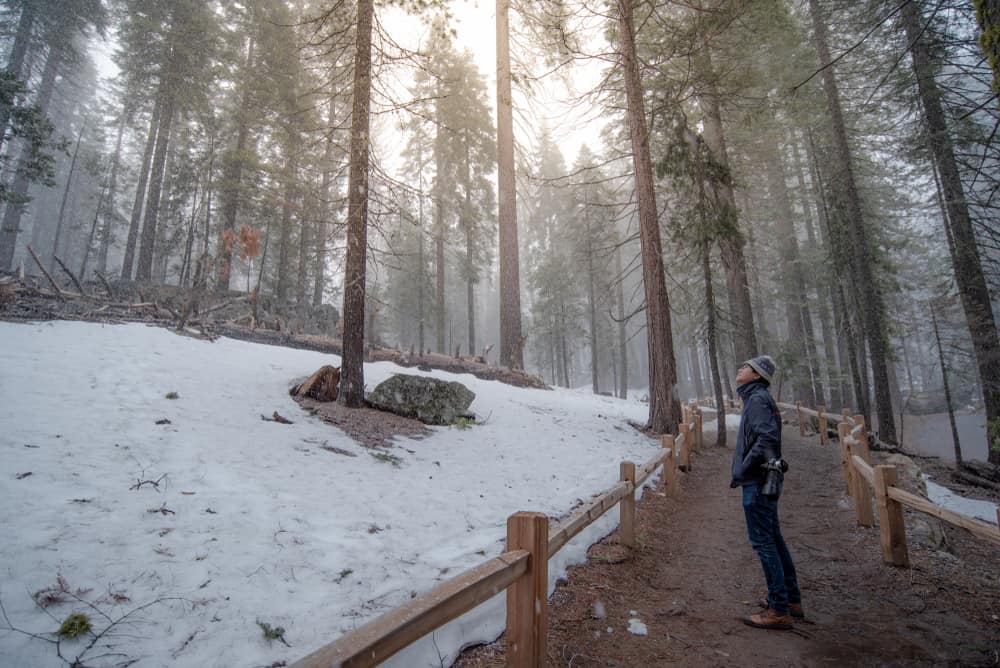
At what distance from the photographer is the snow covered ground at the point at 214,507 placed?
2602 mm

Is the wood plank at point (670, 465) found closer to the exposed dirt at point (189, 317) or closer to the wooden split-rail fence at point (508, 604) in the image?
the wooden split-rail fence at point (508, 604)

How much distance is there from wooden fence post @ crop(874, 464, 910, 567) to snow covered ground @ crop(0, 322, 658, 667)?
112 inches

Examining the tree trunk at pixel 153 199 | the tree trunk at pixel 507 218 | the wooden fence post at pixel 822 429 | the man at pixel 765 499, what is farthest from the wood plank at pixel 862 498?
the tree trunk at pixel 153 199

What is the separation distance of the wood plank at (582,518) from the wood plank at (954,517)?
258 cm

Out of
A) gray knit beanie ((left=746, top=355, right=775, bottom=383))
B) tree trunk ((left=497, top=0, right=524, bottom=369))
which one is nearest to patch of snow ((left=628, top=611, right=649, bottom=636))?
gray knit beanie ((left=746, top=355, right=775, bottom=383))

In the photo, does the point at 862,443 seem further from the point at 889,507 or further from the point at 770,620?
the point at 770,620

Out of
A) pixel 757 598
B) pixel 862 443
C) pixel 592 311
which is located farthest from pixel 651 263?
pixel 592 311

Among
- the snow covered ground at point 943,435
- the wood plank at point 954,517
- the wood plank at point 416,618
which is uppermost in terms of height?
the wood plank at point 416,618

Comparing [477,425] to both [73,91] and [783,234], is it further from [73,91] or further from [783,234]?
[73,91]

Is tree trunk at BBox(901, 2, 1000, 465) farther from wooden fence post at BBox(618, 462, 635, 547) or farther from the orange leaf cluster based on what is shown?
the orange leaf cluster

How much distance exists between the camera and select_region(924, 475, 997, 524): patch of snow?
25.7ft

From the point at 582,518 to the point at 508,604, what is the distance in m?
1.18

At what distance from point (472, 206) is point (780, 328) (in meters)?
31.7

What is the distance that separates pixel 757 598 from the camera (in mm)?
3980
